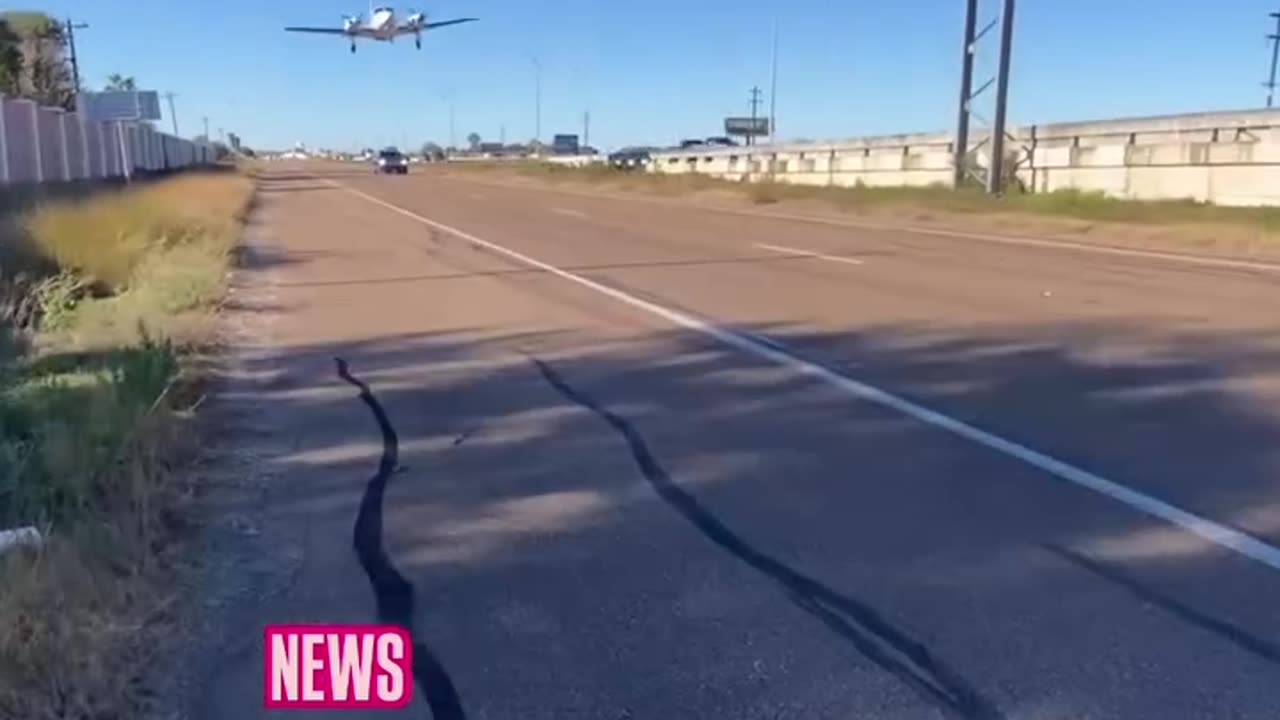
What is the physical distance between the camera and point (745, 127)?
130 meters

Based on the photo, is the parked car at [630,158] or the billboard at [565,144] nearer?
the parked car at [630,158]

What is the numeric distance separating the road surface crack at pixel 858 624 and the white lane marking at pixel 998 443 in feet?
5.70

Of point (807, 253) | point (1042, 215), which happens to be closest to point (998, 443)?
point (807, 253)

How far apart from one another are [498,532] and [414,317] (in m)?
7.85

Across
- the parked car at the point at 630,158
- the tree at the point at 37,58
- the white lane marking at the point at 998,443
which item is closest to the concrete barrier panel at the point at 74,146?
the white lane marking at the point at 998,443

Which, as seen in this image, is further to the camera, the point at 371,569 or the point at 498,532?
the point at 498,532

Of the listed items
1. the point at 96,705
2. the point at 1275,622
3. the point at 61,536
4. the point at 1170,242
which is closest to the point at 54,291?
the point at 61,536

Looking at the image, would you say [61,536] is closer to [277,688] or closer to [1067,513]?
[277,688]

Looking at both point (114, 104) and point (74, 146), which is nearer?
point (74, 146)

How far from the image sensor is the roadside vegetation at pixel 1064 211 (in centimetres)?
2492

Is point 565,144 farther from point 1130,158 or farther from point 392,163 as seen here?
point 1130,158

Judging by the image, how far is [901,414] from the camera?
25.5 feet

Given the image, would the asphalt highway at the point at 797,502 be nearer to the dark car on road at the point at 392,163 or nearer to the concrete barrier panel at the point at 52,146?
the concrete barrier panel at the point at 52,146

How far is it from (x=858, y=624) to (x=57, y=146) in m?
29.8
